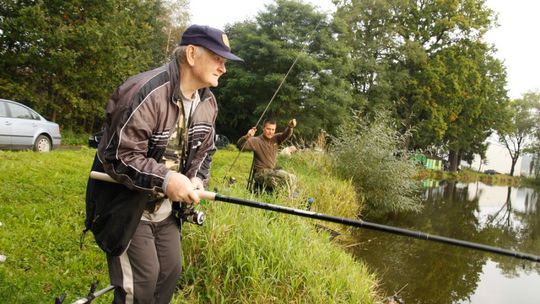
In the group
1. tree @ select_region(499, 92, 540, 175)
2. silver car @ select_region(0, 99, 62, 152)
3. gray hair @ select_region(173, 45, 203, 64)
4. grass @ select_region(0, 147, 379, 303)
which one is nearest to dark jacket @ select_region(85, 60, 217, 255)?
gray hair @ select_region(173, 45, 203, 64)

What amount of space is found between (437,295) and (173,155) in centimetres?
592

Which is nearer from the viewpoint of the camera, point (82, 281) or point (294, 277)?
point (82, 281)

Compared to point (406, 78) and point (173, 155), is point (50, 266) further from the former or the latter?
point (406, 78)

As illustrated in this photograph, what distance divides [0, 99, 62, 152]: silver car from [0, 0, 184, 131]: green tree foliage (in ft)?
19.1

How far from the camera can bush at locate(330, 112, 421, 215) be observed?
12594 millimetres

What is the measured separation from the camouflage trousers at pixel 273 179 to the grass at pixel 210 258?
1.24 m

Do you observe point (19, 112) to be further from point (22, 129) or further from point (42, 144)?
point (42, 144)

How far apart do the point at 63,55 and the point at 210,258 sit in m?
14.7

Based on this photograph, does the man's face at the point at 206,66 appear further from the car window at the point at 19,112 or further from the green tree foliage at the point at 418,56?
the green tree foliage at the point at 418,56

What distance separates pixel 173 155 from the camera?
2480mm

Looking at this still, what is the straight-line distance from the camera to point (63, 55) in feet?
53.1

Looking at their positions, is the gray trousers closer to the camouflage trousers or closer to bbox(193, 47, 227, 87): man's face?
A: bbox(193, 47, 227, 87): man's face

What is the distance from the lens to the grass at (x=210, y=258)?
379 cm

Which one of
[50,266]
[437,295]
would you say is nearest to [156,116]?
[50,266]
